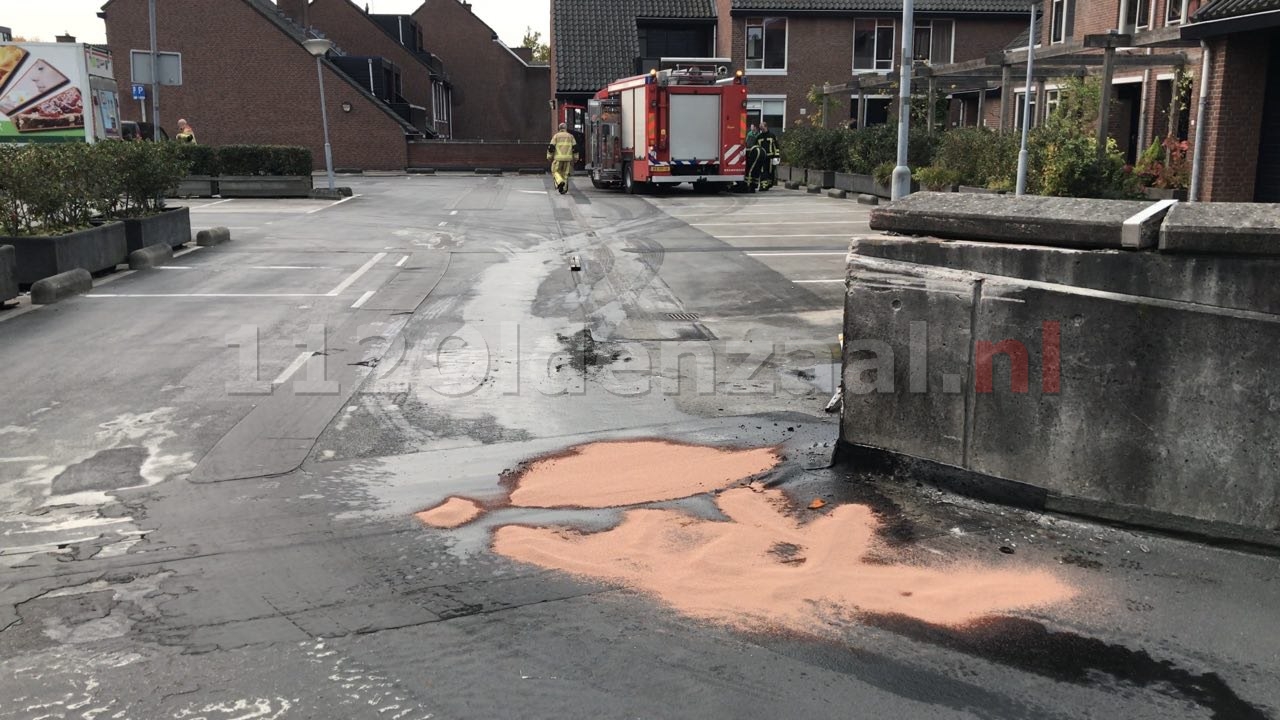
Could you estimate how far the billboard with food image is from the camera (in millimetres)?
25281

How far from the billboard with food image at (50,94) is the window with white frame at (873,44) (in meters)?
30.9

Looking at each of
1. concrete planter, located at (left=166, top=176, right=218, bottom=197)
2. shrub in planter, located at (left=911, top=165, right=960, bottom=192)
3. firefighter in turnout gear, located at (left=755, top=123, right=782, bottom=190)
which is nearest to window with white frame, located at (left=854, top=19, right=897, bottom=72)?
firefighter in turnout gear, located at (left=755, top=123, right=782, bottom=190)

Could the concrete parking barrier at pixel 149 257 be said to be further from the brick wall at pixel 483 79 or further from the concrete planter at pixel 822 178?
the brick wall at pixel 483 79

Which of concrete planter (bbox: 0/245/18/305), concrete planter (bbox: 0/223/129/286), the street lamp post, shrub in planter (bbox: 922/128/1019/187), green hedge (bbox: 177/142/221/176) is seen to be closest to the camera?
concrete planter (bbox: 0/245/18/305)

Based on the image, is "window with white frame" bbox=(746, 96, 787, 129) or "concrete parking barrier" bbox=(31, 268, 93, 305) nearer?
"concrete parking barrier" bbox=(31, 268, 93, 305)

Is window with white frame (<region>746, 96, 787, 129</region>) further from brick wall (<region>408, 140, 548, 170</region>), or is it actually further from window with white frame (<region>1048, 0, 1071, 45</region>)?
window with white frame (<region>1048, 0, 1071, 45</region>)

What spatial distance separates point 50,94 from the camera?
25.7 m

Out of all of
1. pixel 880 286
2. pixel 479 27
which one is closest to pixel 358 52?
pixel 479 27

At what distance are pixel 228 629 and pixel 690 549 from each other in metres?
2.12

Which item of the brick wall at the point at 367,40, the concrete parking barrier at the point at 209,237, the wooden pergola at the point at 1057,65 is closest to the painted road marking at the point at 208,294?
the concrete parking barrier at the point at 209,237

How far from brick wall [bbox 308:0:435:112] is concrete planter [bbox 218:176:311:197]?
30056 mm

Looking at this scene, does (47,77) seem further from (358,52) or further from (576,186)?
(358,52)

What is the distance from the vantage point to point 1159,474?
5484 mm

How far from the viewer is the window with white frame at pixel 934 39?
47.2 meters
